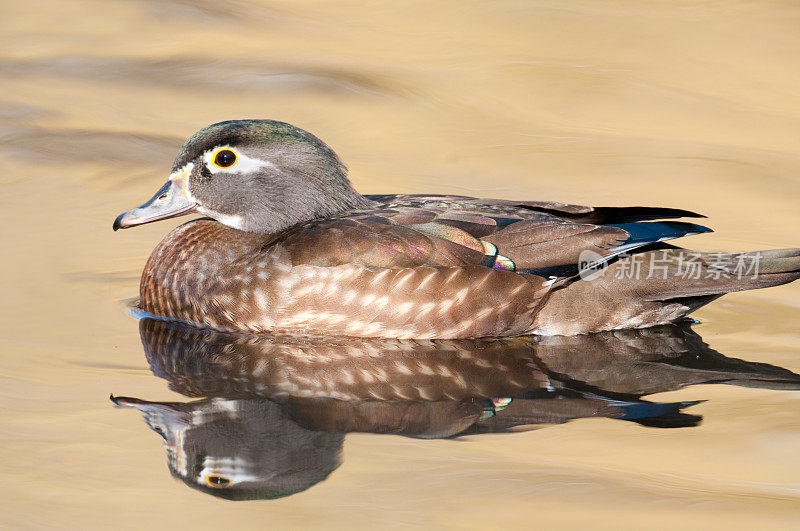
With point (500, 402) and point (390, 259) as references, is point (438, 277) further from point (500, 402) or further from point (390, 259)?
point (500, 402)

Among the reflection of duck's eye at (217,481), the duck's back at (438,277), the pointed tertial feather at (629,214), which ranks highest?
the pointed tertial feather at (629,214)

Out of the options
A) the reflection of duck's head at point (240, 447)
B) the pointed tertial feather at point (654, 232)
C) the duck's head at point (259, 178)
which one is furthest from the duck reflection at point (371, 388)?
the duck's head at point (259, 178)

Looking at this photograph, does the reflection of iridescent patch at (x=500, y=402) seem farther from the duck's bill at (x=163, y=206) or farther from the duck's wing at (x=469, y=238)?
the duck's bill at (x=163, y=206)

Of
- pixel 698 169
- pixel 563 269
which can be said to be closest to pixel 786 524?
pixel 563 269

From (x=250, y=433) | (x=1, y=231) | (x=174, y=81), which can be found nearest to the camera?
(x=250, y=433)

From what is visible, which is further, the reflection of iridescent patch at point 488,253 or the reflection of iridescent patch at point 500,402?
the reflection of iridescent patch at point 488,253

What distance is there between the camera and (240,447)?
554 centimetres

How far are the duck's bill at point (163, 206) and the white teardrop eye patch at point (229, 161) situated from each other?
0.22 metres

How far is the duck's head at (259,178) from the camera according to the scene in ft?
24.6

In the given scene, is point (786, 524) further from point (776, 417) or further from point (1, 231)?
point (1, 231)

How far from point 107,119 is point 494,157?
150 inches

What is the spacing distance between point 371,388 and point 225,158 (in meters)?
2.06

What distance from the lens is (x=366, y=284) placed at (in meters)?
6.99

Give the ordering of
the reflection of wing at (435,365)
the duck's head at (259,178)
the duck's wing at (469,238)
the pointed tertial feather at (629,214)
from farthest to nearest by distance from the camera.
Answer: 1. the duck's head at (259,178)
2. the pointed tertial feather at (629,214)
3. the duck's wing at (469,238)
4. the reflection of wing at (435,365)
